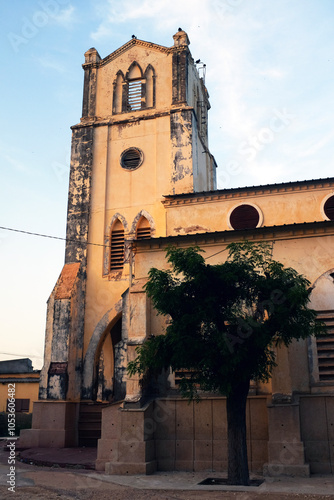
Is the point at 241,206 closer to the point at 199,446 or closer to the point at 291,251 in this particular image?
the point at 291,251

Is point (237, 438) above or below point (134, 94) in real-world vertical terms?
below

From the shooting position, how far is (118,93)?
84.3 ft

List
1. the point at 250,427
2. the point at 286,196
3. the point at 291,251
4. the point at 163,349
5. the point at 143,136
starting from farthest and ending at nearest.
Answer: the point at 143,136
the point at 286,196
the point at 291,251
the point at 250,427
the point at 163,349

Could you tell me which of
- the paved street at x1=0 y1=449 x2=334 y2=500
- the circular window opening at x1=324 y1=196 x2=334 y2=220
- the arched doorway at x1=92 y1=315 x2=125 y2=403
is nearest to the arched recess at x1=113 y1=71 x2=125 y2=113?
the arched doorway at x1=92 y1=315 x2=125 y2=403

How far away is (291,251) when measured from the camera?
15.2 m

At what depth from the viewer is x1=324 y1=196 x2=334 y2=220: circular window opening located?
19125mm

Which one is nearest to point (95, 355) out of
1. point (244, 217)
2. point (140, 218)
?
point (140, 218)

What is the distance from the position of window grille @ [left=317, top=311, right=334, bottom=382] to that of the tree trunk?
10.9 ft

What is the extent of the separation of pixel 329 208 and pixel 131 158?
9714 millimetres

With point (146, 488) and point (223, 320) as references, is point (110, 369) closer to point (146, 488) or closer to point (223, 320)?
point (146, 488)

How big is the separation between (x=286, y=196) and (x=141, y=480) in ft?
39.6

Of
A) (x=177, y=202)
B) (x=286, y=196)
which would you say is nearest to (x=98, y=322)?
(x=177, y=202)

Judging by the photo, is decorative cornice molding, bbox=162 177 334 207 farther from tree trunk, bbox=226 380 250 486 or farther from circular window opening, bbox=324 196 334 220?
tree trunk, bbox=226 380 250 486

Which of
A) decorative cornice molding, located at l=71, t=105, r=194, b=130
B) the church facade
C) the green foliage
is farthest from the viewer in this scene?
decorative cornice molding, located at l=71, t=105, r=194, b=130
